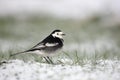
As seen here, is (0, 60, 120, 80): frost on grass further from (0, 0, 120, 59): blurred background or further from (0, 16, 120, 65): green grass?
(0, 16, 120, 65): green grass

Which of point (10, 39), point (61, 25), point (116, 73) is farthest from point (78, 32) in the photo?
point (116, 73)

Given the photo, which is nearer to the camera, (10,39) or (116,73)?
(116,73)

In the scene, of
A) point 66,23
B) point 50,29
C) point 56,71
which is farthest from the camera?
point 66,23

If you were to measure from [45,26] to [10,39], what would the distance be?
1966mm

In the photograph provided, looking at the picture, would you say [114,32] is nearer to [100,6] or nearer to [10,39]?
[10,39]

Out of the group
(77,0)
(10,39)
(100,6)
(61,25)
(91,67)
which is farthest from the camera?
(77,0)

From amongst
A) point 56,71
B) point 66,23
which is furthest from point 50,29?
point 56,71

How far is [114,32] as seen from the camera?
586 inches

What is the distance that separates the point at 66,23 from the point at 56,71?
9454mm

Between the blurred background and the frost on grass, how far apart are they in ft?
7.46

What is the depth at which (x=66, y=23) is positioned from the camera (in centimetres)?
1650

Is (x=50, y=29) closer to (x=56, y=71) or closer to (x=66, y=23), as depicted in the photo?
(x=66, y=23)

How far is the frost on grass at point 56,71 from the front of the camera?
686 cm

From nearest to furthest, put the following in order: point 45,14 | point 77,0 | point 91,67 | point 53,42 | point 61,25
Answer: point 91,67
point 53,42
point 61,25
point 45,14
point 77,0
